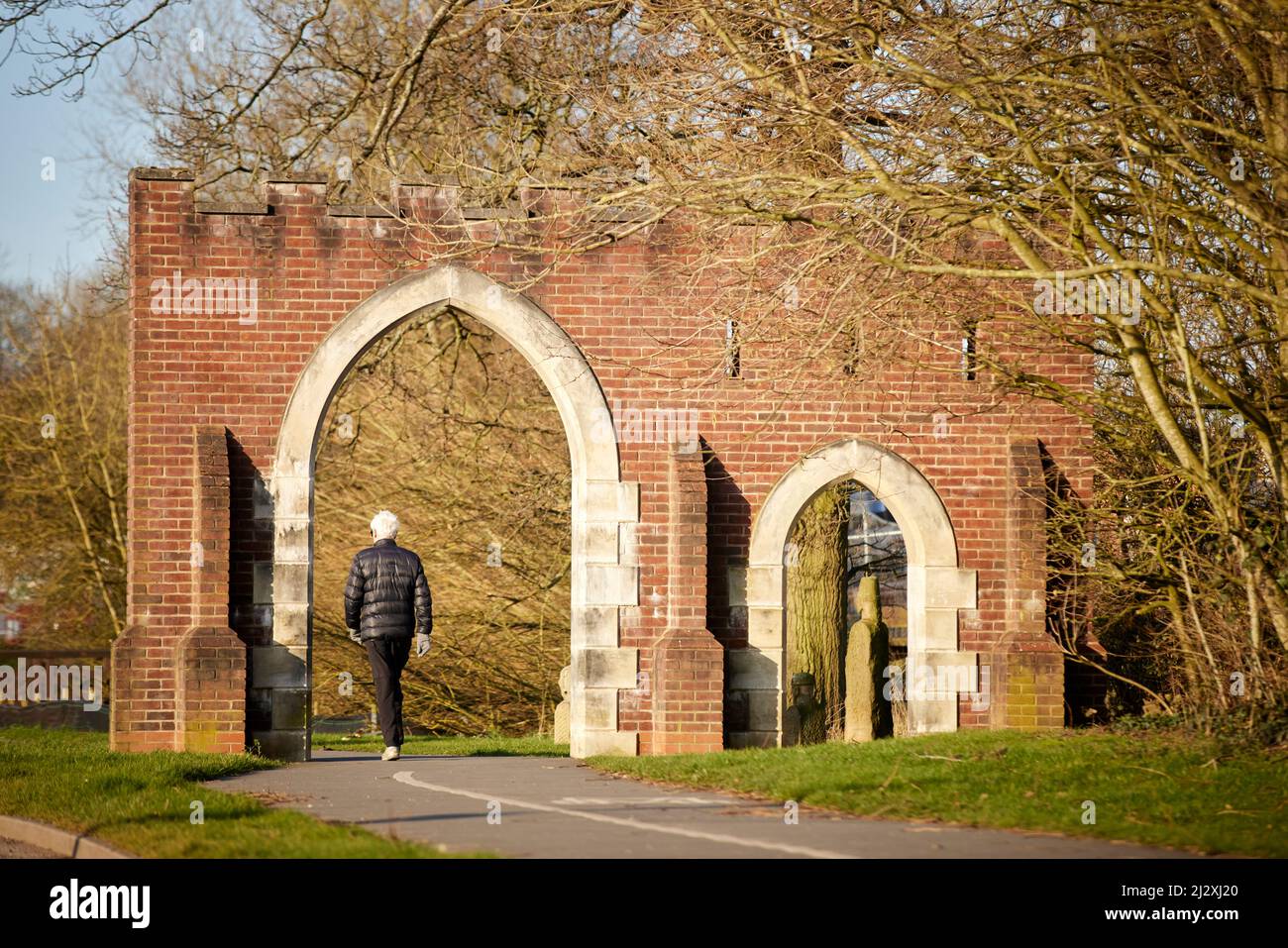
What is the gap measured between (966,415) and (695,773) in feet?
14.8

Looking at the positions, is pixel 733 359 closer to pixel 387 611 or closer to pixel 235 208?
pixel 387 611

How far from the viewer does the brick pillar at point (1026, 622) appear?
45.1ft

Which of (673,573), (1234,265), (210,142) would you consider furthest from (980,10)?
(210,142)

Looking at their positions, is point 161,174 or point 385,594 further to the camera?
point 161,174

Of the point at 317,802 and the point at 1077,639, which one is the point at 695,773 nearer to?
the point at 317,802

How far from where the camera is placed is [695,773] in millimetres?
11578

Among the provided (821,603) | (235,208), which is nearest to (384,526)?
(235,208)

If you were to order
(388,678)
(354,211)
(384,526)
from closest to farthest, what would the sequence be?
(388,678) → (384,526) → (354,211)

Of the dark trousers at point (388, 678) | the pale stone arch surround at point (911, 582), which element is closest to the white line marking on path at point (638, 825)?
the dark trousers at point (388, 678)

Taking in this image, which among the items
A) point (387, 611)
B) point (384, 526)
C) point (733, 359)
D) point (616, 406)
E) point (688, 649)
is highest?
point (733, 359)

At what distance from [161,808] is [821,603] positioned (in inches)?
→ 418

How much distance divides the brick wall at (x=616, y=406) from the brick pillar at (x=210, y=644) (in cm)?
10

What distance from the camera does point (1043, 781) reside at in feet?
32.7

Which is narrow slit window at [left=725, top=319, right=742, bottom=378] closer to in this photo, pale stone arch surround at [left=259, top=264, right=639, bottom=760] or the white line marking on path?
pale stone arch surround at [left=259, top=264, right=639, bottom=760]
